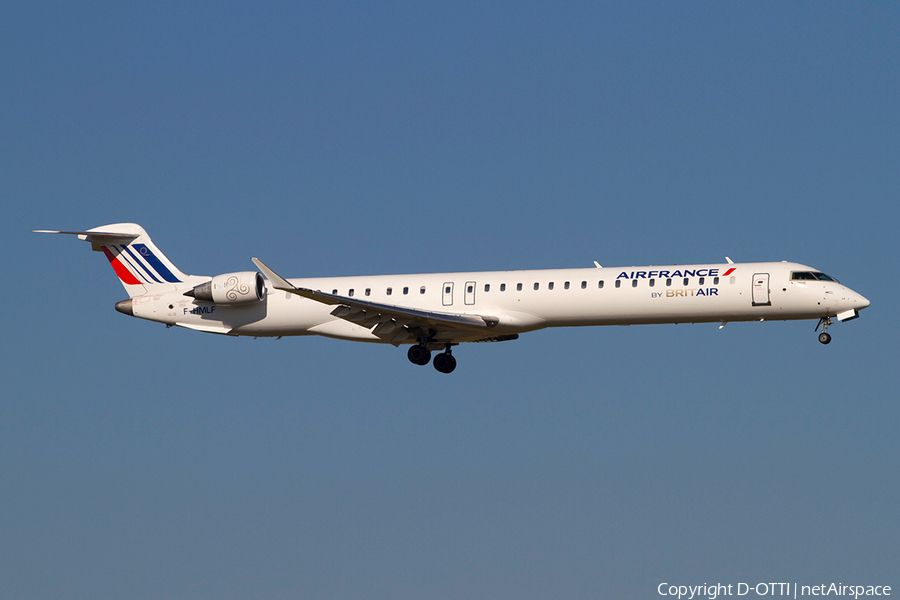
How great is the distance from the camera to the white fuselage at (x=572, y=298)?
105 feet

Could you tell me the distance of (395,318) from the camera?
109 ft

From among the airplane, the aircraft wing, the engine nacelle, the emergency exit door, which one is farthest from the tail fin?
the emergency exit door

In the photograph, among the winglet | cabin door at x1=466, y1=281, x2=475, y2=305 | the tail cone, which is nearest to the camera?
the winglet

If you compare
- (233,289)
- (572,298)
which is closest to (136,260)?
(233,289)

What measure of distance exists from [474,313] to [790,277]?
28.8 feet

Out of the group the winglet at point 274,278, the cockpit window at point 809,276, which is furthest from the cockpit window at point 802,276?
the winglet at point 274,278

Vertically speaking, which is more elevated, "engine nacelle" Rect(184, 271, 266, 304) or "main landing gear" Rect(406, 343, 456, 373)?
"engine nacelle" Rect(184, 271, 266, 304)

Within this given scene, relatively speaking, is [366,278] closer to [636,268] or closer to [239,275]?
[239,275]

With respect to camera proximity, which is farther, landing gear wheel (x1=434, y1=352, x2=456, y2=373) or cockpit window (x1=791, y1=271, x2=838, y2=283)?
landing gear wheel (x1=434, y1=352, x2=456, y2=373)

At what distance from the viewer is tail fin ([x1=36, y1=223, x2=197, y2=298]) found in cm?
3728

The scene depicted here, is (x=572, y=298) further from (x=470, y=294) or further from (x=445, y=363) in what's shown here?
(x=445, y=363)

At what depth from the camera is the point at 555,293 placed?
32.9 meters

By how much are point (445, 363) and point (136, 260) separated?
34.4 feet

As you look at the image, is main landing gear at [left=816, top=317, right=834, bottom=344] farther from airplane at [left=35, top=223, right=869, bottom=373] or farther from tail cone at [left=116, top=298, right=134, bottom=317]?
tail cone at [left=116, top=298, right=134, bottom=317]
